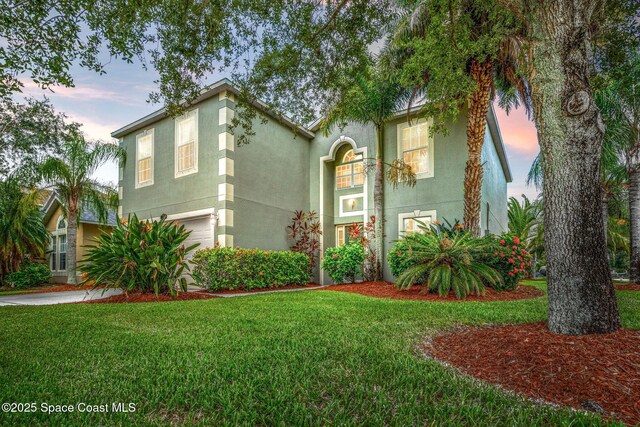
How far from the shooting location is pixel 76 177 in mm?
13492

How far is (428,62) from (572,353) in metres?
4.68

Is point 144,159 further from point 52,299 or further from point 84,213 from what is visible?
point 52,299

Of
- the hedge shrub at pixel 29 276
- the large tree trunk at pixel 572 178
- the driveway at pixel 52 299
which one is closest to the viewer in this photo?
the large tree trunk at pixel 572 178

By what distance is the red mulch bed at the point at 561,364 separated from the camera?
2162 millimetres

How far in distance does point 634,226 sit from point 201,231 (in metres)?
14.2

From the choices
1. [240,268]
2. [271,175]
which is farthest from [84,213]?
[240,268]

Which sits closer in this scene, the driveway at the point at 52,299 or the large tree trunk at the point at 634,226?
the driveway at the point at 52,299

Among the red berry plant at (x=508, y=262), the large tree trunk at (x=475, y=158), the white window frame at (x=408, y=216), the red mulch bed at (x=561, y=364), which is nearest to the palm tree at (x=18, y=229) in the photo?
the white window frame at (x=408, y=216)

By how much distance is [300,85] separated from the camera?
6293mm

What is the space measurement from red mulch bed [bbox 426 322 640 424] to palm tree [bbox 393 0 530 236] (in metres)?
4.27

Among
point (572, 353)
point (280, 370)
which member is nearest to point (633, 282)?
point (572, 353)

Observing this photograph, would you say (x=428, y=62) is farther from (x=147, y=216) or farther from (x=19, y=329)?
(x=147, y=216)

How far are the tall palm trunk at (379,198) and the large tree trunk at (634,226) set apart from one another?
7.85 metres

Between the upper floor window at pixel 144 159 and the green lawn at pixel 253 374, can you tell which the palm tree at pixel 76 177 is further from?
the green lawn at pixel 253 374
